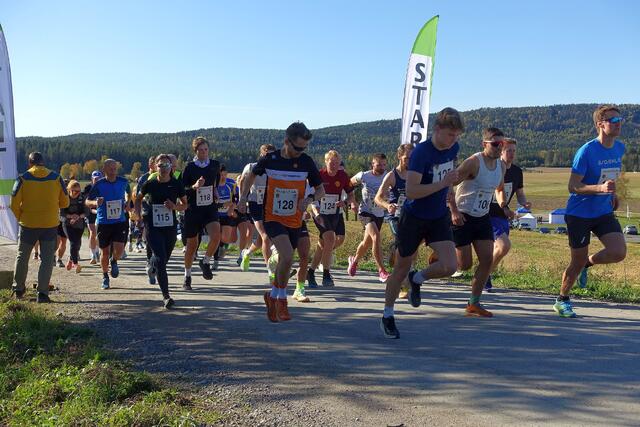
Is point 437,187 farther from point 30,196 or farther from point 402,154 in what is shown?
point 30,196

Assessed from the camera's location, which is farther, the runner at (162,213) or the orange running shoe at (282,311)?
the runner at (162,213)

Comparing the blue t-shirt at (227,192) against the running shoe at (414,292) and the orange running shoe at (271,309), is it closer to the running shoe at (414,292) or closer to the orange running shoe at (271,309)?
the orange running shoe at (271,309)

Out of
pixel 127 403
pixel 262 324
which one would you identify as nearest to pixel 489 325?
pixel 262 324

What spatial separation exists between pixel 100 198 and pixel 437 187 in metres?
7.05

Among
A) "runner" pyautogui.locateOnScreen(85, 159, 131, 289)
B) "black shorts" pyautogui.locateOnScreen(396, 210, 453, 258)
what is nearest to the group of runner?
"black shorts" pyautogui.locateOnScreen(396, 210, 453, 258)

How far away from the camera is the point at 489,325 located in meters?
7.00

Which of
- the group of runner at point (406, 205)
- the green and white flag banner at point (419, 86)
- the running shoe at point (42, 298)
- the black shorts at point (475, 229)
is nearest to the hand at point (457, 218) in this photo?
the group of runner at point (406, 205)

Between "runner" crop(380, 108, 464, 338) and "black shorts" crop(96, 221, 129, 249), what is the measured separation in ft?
21.1

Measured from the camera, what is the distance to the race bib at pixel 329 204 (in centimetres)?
1031

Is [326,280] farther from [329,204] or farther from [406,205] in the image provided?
[406,205]

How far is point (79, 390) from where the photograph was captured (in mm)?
4926

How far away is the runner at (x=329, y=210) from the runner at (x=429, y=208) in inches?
148

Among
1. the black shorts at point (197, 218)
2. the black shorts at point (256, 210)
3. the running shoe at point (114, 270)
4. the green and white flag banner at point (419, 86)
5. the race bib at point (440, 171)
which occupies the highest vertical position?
the green and white flag banner at point (419, 86)

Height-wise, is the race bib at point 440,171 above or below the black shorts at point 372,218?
above
